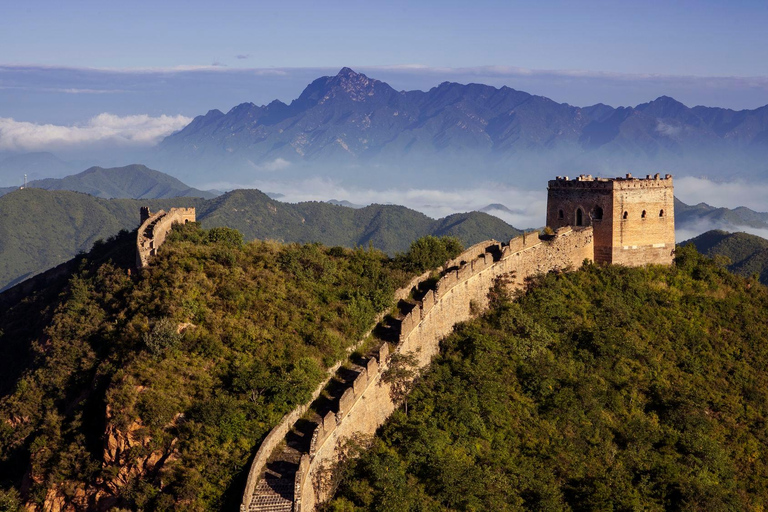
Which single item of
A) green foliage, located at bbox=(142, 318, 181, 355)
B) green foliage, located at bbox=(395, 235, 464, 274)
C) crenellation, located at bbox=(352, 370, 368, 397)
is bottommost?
crenellation, located at bbox=(352, 370, 368, 397)

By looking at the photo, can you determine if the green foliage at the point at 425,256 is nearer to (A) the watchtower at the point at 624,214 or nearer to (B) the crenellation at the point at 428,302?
(B) the crenellation at the point at 428,302

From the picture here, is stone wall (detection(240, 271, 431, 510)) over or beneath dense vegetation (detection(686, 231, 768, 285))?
over

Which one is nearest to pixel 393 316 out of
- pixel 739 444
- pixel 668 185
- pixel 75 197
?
pixel 739 444

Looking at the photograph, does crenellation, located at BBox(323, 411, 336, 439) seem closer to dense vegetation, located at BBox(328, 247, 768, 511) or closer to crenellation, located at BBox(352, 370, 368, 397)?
dense vegetation, located at BBox(328, 247, 768, 511)

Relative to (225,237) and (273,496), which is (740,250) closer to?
(225,237)

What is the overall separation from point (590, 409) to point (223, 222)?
103783 millimetres

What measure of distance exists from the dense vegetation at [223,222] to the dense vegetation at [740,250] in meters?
31.1

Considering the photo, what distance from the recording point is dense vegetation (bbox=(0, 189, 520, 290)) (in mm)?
132500

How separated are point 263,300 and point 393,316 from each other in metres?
4.48

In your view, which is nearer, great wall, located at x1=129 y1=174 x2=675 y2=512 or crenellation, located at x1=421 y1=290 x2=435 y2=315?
great wall, located at x1=129 y1=174 x2=675 y2=512

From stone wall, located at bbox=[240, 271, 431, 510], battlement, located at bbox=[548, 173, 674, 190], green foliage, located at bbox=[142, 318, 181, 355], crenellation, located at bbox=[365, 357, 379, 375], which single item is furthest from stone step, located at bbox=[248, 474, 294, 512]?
battlement, located at bbox=[548, 173, 674, 190]

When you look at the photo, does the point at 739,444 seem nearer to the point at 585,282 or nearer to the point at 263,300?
the point at 585,282

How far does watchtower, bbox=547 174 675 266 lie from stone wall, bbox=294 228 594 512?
0.86 metres

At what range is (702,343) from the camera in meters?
31.3
